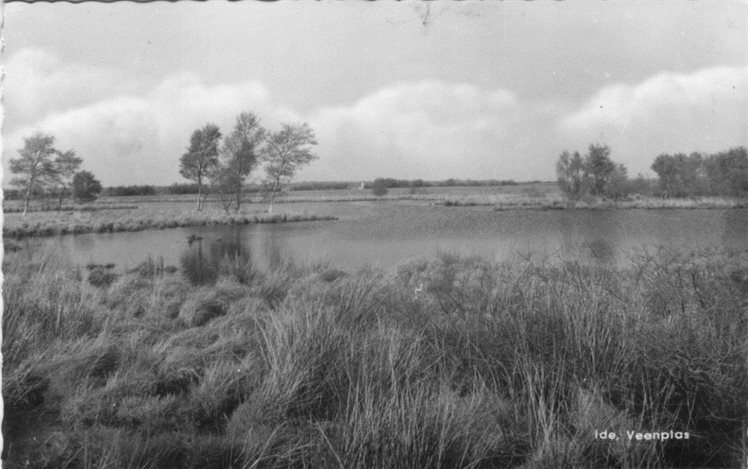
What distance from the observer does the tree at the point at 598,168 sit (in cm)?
745

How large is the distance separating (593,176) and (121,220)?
297 inches

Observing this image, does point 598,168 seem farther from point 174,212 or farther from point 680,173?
point 174,212

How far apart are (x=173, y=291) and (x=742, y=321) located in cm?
626

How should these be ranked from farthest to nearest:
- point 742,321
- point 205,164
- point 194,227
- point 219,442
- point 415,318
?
point 194,227, point 205,164, point 415,318, point 742,321, point 219,442

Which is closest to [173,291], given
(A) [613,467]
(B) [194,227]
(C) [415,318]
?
(B) [194,227]

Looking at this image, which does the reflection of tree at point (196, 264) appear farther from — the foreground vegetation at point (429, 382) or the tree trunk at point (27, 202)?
the foreground vegetation at point (429, 382)

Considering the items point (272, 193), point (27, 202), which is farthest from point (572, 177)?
point (27, 202)

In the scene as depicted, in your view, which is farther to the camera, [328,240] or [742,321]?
[328,240]

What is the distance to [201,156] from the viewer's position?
6.73 meters

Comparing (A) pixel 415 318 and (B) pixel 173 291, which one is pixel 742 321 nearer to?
(A) pixel 415 318

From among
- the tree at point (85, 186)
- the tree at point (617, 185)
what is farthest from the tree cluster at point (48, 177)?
the tree at point (617, 185)

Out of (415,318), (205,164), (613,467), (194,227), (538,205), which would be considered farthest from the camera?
(538,205)

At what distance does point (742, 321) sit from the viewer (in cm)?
319

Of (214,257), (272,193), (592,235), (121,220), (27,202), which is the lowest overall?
(214,257)
